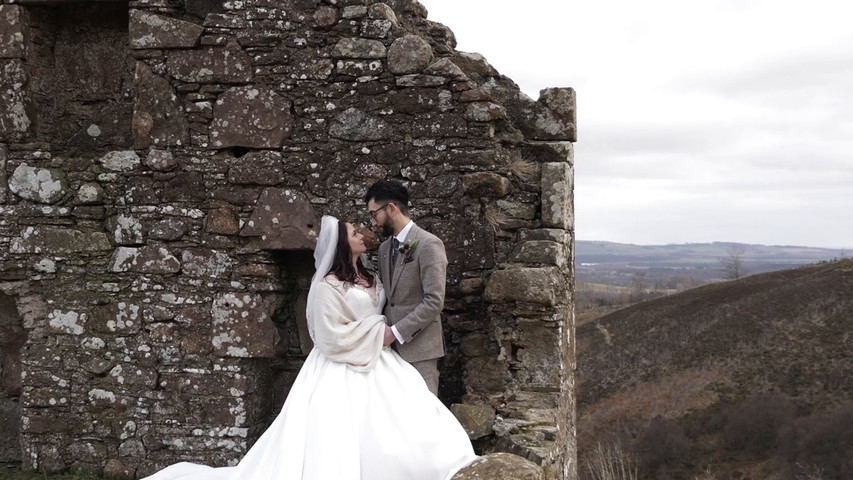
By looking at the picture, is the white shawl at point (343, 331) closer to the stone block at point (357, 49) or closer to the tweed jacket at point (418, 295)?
the tweed jacket at point (418, 295)

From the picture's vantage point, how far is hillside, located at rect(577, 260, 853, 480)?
1791cm

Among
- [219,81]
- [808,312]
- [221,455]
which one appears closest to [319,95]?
[219,81]

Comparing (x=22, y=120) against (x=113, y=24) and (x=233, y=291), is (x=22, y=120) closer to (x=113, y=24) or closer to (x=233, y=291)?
(x=113, y=24)

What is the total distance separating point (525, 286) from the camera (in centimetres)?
579

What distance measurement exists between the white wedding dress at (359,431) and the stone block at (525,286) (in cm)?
102

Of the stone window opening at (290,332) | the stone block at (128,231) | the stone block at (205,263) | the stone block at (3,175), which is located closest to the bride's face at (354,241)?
the stone window opening at (290,332)

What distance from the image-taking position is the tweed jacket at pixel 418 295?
17.0 feet

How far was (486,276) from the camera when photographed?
6.11m

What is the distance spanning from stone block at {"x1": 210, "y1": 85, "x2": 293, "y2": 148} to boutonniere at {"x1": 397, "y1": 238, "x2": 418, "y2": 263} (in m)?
1.59

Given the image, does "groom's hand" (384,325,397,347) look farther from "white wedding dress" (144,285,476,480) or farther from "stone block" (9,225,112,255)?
"stone block" (9,225,112,255)

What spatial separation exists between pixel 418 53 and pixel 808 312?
2221cm

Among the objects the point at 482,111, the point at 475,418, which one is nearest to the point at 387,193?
the point at 482,111

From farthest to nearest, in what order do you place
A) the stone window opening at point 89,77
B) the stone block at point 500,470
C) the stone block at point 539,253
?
the stone window opening at point 89,77 → the stone block at point 539,253 → the stone block at point 500,470

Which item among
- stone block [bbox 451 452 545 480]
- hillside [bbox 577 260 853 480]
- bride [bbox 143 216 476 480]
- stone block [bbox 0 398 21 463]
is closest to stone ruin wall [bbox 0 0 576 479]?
stone block [bbox 0 398 21 463]
